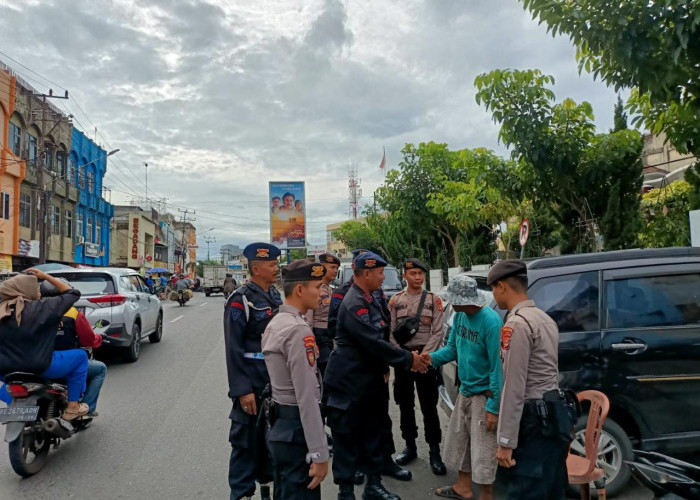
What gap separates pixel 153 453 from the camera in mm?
4773

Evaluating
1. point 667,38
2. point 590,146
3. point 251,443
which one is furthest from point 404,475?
point 590,146

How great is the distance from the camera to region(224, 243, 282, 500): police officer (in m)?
3.49

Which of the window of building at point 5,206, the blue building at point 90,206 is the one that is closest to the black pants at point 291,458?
the window of building at point 5,206

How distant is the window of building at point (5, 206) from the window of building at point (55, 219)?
18.7ft

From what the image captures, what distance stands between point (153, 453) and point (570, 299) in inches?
160

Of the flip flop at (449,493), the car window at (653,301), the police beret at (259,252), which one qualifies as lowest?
the flip flop at (449,493)

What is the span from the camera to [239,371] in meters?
3.51

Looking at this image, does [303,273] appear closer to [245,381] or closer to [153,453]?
[245,381]

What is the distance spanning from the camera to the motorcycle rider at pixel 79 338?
476 centimetres

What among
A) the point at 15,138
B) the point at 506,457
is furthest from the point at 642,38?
the point at 15,138

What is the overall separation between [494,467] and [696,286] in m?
2.09

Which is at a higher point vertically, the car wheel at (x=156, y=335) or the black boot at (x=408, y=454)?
the car wheel at (x=156, y=335)

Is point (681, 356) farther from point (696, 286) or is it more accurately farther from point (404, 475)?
point (404, 475)

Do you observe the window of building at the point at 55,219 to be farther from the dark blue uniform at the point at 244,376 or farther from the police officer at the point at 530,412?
the police officer at the point at 530,412
